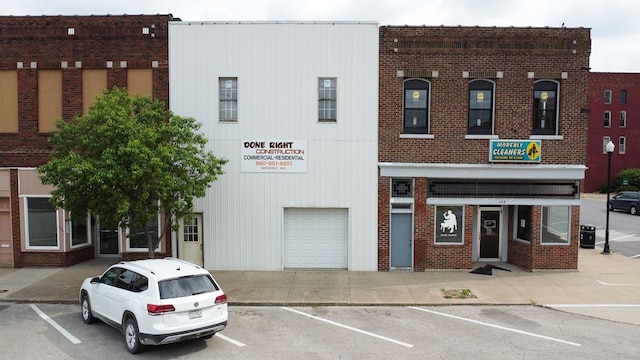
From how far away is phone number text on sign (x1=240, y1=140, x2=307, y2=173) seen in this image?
15.6 meters

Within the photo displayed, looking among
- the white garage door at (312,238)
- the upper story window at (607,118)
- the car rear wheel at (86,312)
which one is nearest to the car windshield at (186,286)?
the car rear wheel at (86,312)

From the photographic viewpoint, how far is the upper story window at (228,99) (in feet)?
51.6

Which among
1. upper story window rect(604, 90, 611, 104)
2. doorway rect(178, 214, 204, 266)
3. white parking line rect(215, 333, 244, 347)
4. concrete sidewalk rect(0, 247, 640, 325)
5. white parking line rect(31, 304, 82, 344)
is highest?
upper story window rect(604, 90, 611, 104)

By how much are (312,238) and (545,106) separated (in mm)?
9271

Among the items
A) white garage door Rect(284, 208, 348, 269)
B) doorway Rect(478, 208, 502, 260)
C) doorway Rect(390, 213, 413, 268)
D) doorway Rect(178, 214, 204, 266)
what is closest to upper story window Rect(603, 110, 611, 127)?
Answer: doorway Rect(478, 208, 502, 260)

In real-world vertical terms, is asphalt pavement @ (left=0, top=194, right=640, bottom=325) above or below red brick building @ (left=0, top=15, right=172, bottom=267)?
below

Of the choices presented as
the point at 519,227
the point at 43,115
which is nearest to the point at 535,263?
the point at 519,227

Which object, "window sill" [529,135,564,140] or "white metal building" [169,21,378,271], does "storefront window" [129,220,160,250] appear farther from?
"window sill" [529,135,564,140]

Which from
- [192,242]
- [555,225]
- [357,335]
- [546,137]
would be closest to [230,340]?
[357,335]

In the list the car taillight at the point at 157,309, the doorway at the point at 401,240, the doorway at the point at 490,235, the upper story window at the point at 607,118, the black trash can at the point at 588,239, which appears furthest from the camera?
the upper story window at the point at 607,118

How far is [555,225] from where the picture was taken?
15.6 m

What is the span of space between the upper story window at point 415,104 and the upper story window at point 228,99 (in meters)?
5.88

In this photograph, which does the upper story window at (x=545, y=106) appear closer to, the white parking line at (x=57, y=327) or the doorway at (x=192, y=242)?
the doorway at (x=192, y=242)

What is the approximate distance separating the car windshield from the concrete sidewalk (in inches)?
125
